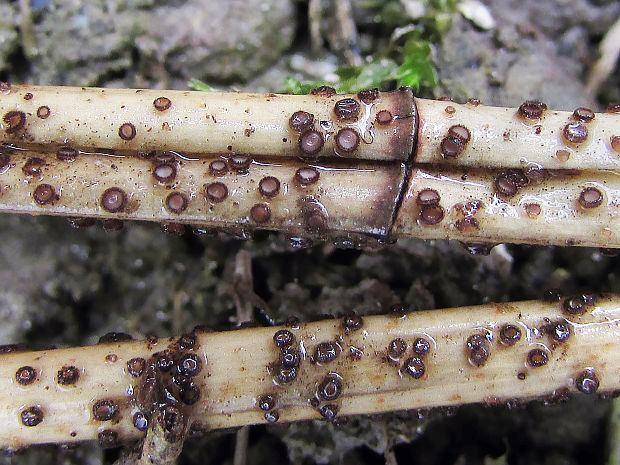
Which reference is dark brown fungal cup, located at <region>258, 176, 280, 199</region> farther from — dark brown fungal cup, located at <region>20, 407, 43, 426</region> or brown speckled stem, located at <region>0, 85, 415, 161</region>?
dark brown fungal cup, located at <region>20, 407, 43, 426</region>

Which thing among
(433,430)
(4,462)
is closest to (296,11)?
(433,430)

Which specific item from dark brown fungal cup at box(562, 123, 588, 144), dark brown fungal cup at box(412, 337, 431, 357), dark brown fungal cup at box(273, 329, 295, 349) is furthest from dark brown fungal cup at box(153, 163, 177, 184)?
dark brown fungal cup at box(562, 123, 588, 144)

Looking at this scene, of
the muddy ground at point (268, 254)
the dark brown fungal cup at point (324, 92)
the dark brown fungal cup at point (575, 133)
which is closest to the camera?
the dark brown fungal cup at point (575, 133)

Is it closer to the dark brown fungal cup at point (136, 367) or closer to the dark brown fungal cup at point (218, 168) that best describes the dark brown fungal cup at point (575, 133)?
the dark brown fungal cup at point (218, 168)

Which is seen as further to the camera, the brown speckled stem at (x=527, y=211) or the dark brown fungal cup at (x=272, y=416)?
the dark brown fungal cup at (x=272, y=416)

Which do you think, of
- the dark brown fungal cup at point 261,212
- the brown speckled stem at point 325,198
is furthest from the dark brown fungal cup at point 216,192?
the dark brown fungal cup at point 261,212

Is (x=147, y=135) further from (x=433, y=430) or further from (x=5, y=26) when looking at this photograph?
(x=433, y=430)

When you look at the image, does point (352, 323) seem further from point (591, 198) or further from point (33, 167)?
point (33, 167)
